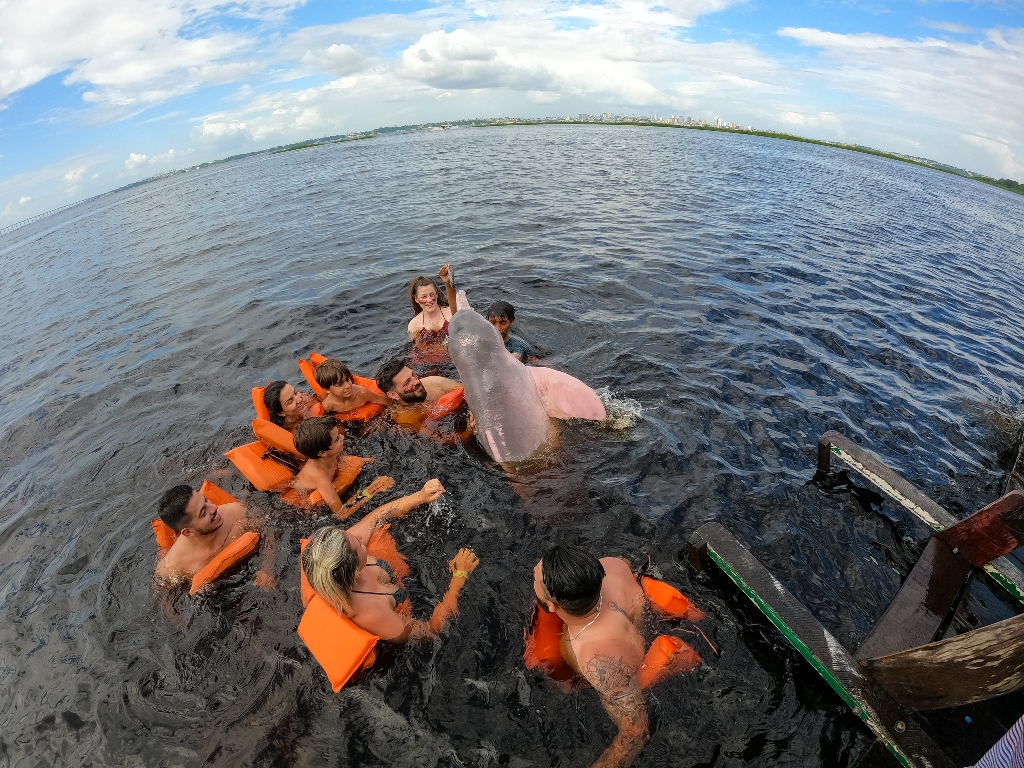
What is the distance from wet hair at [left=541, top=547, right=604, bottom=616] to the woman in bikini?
22.9 feet

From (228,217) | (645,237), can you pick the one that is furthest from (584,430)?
(228,217)

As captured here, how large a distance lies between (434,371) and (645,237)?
11.1 metres

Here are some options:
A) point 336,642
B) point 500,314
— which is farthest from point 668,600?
point 500,314

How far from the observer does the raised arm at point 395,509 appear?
Answer: 18.6 feet

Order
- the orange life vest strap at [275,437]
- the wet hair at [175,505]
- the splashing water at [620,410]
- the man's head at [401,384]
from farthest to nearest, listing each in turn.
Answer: the man's head at [401,384] < the splashing water at [620,410] < the orange life vest strap at [275,437] < the wet hair at [175,505]

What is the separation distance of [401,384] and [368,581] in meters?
3.75

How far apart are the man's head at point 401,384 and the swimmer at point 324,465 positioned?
1.38 meters

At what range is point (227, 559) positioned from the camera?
5.80 meters

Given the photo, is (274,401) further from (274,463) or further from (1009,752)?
(1009,752)

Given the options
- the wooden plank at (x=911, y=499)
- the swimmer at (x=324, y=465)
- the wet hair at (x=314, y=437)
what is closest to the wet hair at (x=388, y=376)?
the swimmer at (x=324, y=465)

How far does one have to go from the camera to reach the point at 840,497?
239 inches

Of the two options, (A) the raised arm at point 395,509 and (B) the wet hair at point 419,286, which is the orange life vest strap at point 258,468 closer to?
(A) the raised arm at point 395,509

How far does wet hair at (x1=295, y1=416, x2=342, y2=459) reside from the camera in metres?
6.35

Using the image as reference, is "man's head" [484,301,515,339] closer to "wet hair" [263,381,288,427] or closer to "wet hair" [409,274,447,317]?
"wet hair" [409,274,447,317]
